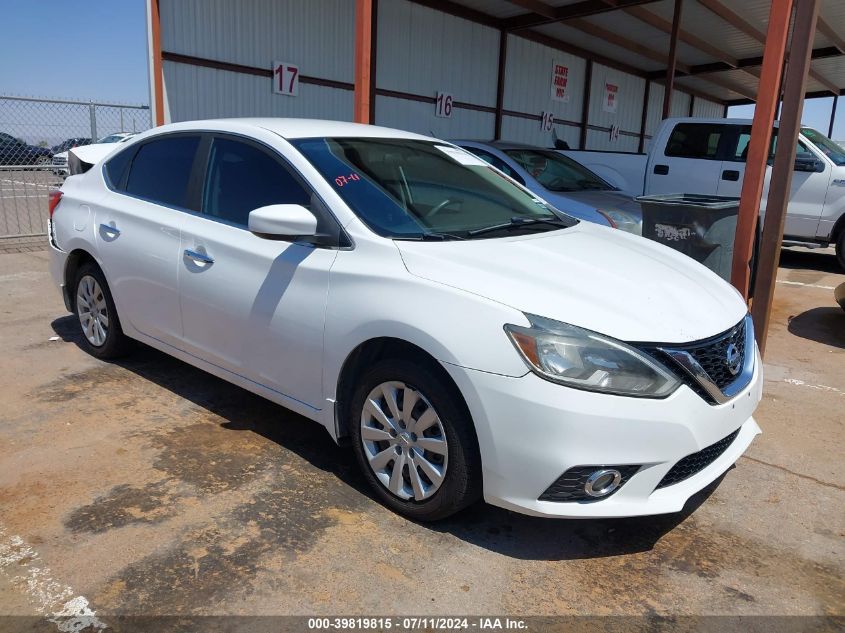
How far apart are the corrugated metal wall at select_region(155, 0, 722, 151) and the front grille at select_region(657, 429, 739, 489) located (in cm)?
901

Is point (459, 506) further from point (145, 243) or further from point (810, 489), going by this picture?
point (145, 243)

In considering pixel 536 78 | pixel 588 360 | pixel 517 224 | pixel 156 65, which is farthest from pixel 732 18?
pixel 588 360

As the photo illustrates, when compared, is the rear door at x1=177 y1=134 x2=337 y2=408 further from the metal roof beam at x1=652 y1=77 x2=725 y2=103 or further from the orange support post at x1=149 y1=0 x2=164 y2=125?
the metal roof beam at x1=652 y1=77 x2=725 y2=103

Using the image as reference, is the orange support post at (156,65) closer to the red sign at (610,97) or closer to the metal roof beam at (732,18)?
the metal roof beam at (732,18)

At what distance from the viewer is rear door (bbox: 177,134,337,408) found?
3193 millimetres

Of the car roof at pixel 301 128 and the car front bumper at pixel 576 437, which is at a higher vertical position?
the car roof at pixel 301 128

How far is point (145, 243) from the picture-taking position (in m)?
4.03

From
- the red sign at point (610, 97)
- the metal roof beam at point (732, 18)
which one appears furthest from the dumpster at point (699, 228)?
the red sign at point (610, 97)

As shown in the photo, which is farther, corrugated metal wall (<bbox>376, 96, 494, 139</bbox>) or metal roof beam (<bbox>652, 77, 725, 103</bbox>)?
metal roof beam (<bbox>652, 77, 725, 103</bbox>)

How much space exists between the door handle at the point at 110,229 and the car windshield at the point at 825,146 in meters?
8.86

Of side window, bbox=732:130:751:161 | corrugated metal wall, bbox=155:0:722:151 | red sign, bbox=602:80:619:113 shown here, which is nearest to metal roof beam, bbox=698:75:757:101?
red sign, bbox=602:80:619:113

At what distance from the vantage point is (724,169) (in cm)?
915

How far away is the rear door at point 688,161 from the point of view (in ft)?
30.3

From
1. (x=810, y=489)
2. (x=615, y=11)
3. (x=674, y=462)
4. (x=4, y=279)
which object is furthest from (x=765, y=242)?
(x=615, y=11)
